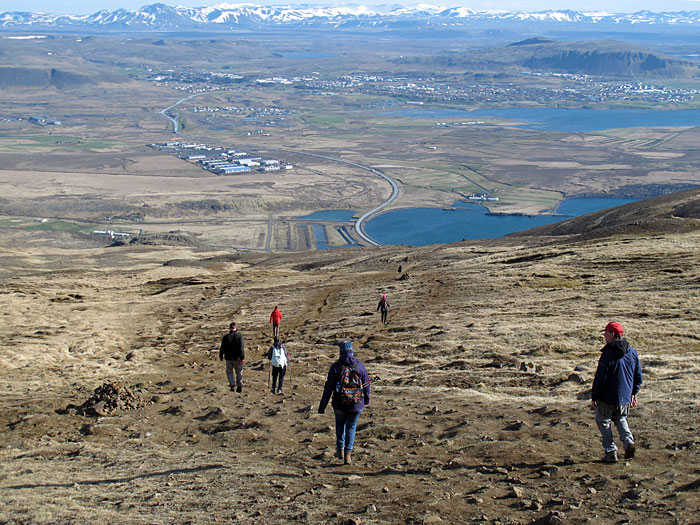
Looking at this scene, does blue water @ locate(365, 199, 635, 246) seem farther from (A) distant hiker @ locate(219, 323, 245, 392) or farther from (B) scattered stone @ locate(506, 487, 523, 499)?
(B) scattered stone @ locate(506, 487, 523, 499)

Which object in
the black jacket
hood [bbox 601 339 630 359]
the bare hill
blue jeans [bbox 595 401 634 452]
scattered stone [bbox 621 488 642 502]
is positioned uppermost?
hood [bbox 601 339 630 359]

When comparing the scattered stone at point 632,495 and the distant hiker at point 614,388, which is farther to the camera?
the distant hiker at point 614,388

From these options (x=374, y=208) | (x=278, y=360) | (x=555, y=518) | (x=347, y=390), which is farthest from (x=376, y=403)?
(x=374, y=208)

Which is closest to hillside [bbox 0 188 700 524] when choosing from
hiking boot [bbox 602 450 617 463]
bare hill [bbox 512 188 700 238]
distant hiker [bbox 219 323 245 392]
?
hiking boot [bbox 602 450 617 463]

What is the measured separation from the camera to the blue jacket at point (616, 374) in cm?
877

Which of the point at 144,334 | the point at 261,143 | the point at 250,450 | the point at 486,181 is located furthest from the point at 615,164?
the point at 250,450

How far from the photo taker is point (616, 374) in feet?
28.8

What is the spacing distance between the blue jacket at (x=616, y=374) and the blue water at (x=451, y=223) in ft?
234

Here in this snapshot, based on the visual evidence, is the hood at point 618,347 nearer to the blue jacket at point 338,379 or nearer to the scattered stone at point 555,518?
the scattered stone at point 555,518

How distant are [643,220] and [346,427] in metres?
30.2

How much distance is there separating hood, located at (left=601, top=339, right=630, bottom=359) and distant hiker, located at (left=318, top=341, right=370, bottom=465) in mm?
3082

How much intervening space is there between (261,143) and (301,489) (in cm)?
14472

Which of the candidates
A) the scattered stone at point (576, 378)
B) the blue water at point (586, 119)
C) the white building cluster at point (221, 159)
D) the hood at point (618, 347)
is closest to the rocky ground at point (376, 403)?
the scattered stone at point (576, 378)

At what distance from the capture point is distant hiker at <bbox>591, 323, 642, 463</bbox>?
877 centimetres
